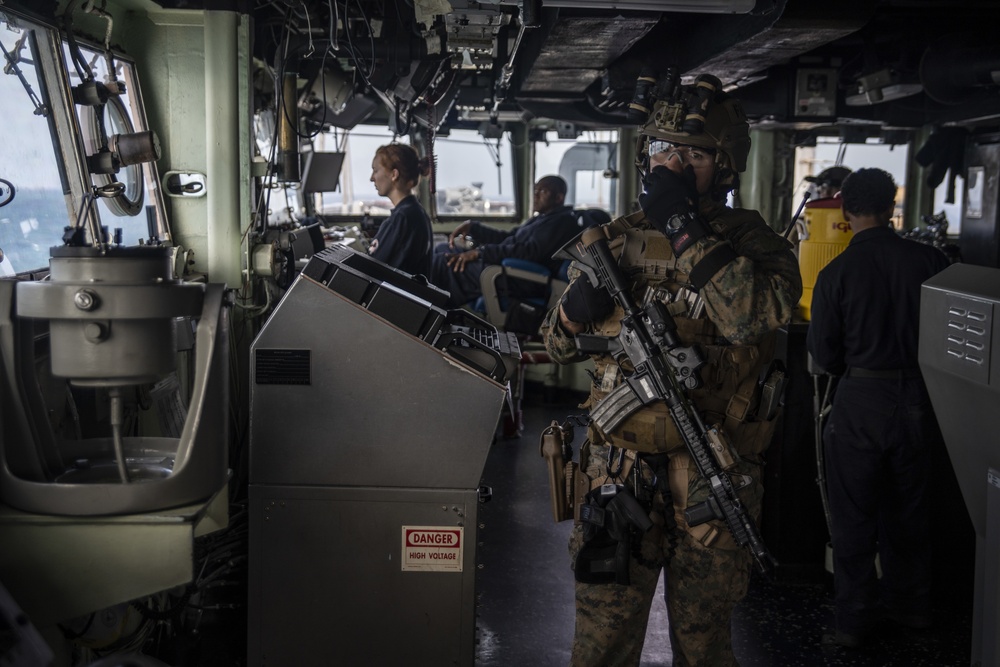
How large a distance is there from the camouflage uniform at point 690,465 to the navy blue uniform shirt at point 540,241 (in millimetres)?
3549

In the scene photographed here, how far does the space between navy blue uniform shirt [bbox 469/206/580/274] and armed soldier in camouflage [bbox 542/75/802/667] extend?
3526mm

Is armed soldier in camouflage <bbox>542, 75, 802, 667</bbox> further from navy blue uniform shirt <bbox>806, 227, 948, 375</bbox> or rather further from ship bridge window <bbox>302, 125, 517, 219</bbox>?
ship bridge window <bbox>302, 125, 517, 219</bbox>

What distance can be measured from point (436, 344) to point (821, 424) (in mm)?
1971

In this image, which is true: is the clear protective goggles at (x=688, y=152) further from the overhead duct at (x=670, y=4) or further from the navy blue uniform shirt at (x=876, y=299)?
the navy blue uniform shirt at (x=876, y=299)

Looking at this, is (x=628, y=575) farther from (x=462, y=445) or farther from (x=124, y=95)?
(x=124, y=95)

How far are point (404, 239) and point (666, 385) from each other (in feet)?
7.93

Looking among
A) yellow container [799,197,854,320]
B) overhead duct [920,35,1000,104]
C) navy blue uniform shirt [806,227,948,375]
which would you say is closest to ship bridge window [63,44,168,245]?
navy blue uniform shirt [806,227,948,375]

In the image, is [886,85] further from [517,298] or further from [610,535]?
[610,535]

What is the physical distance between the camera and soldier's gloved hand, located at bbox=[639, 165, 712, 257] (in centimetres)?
225

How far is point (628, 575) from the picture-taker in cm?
232

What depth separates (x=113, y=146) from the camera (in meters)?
2.97

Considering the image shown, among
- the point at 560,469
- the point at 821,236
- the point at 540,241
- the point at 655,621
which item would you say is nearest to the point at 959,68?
the point at 821,236

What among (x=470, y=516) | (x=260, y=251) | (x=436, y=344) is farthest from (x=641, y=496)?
(x=260, y=251)

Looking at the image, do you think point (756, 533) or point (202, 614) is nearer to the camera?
point (756, 533)
